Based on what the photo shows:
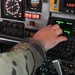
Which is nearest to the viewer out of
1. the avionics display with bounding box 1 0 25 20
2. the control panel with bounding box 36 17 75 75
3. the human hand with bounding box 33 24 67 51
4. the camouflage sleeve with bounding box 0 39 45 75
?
the camouflage sleeve with bounding box 0 39 45 75

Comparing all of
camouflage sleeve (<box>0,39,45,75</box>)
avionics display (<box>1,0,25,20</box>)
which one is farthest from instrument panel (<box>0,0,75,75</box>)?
camouflage sleeve (<box>0,39,45,75</box>)

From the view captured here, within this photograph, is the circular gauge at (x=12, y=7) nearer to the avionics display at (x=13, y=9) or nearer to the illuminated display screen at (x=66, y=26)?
the avionics display at (x=13, y=9)

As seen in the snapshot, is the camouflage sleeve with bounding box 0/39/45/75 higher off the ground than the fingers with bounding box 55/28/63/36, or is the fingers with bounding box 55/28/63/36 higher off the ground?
the fingers with bounding box 55/28/63/36

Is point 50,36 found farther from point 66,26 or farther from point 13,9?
point 13,9

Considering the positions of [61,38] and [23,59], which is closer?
[23,59]

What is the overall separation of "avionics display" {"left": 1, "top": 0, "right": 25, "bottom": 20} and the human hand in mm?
250

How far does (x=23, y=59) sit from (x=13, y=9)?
53 cm

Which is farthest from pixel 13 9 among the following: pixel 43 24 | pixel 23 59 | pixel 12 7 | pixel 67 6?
pixel 23 59

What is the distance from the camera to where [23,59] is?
63 centimetres

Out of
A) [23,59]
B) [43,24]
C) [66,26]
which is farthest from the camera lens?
[43,24]

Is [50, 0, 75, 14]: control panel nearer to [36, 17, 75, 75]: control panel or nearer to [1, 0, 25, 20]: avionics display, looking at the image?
[36, 17, 75, 75]: control panel

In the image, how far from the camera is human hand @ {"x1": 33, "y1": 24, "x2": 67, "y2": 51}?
0.79 meters

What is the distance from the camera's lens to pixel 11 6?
112 centimetres

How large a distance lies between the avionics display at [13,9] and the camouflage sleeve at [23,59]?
40 cm
